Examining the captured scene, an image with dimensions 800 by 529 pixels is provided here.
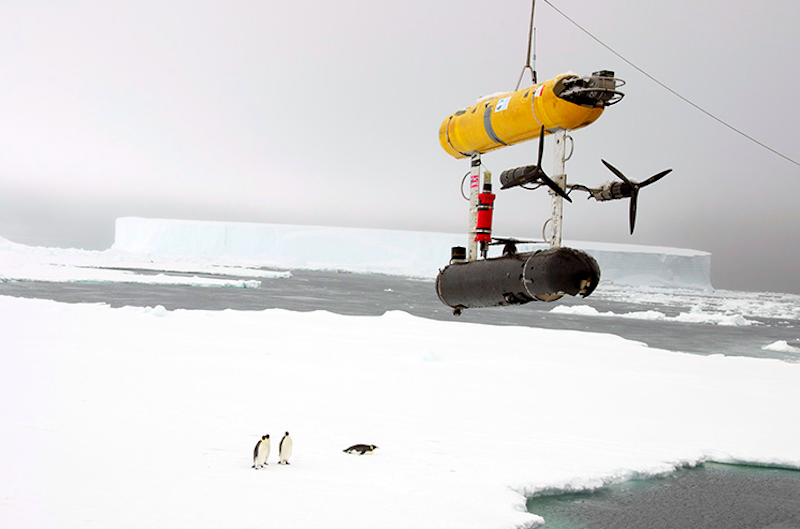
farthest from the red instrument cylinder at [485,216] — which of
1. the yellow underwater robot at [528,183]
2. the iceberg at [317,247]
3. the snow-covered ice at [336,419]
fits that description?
the iceberg at [317,247]

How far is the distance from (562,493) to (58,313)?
8588 millimetres

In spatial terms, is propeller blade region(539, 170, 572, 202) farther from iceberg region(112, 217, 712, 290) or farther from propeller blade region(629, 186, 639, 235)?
iceberg region(112, 217, 712, 290)

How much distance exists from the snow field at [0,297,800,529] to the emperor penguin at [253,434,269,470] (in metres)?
0.07

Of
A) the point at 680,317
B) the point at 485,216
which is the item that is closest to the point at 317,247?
the point at 680,317

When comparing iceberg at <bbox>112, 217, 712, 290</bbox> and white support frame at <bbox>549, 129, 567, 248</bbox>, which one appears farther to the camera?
iceberg at <bbox>112, 217, 712, 290</bbox>

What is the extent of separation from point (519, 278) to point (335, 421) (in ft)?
8.23

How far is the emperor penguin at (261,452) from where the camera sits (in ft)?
12.9

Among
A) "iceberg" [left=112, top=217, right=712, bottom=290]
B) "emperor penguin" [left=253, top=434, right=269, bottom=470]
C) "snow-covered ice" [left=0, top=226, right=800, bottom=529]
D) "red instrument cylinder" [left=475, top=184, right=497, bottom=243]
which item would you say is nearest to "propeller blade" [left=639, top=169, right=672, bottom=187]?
"red instrument cylinder" [left=475, top=184, right=497, bottom=243]

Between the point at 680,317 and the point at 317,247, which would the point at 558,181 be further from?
the point at 317,247

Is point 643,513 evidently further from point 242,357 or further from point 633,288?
point 633,288

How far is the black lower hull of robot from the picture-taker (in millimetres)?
3201

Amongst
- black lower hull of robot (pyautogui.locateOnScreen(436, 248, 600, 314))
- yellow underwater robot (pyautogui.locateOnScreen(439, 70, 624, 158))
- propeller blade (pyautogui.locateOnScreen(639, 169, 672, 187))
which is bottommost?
black lower hull of robot (pyautogui.locateOnScreen(436, 248, 600, 314))

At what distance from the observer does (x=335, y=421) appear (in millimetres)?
5336

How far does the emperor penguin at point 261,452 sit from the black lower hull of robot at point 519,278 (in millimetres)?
1371
